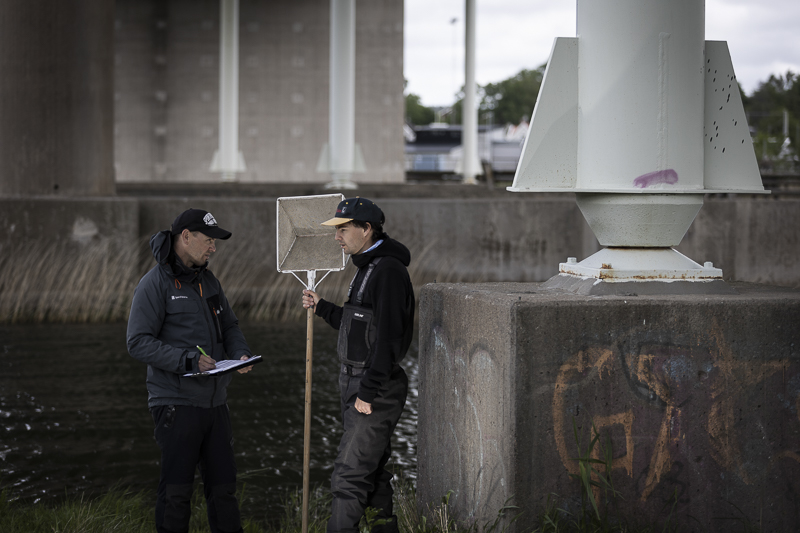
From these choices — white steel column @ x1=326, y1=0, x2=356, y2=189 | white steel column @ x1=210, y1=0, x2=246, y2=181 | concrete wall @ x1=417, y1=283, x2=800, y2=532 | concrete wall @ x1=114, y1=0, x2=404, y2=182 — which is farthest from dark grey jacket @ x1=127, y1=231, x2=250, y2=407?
concrete wall @ x1=114, y1=0, x2=404, y2=182

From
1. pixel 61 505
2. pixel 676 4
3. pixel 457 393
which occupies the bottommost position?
pixel 61 505

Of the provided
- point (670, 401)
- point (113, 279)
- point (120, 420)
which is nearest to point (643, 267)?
point (670, 401)

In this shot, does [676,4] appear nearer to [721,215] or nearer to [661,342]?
[661,342]

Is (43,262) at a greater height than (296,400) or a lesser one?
greater

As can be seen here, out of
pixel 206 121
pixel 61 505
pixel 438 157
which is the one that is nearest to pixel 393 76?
pixel 206 121

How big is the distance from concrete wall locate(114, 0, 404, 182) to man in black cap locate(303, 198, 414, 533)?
23.7 meters

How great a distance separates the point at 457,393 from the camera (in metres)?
4.09

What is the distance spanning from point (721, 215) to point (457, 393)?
1046cm

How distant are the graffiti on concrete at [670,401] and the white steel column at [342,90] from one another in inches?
534

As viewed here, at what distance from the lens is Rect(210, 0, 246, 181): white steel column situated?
22.1 meters

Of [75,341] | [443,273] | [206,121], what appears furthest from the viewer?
[206,121]

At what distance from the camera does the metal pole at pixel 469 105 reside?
24219mm

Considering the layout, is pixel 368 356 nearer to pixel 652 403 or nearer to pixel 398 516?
pixel 398 516

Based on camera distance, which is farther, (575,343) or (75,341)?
(75,341)
